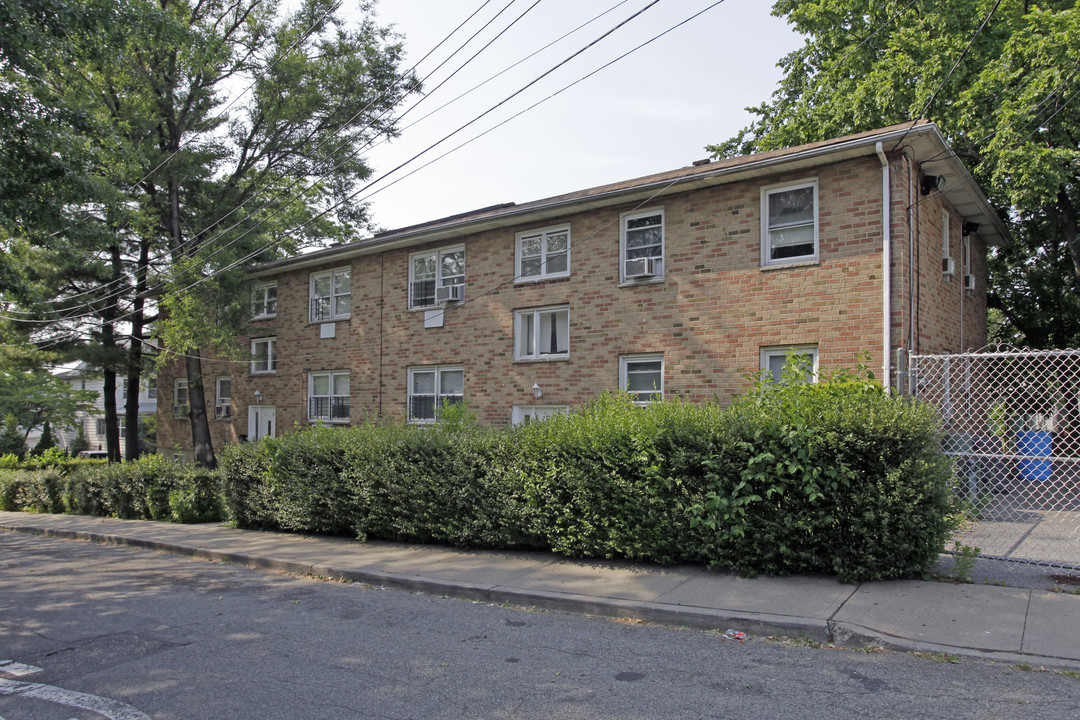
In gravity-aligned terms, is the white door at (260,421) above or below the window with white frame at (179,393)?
below

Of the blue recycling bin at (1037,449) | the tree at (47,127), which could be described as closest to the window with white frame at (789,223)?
the blue recycling bin at (1037,449)

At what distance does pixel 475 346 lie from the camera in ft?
53.8

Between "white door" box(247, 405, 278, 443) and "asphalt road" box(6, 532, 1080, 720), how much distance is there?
14291 millimetres

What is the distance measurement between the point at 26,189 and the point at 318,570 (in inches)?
273

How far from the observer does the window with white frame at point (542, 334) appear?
1519 centimetres

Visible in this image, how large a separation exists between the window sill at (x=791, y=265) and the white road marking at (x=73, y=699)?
35.4 ft

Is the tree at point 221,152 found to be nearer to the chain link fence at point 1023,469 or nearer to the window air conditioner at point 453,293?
the window air conditioner at point 453,293

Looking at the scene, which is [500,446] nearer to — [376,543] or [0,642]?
[376,543]

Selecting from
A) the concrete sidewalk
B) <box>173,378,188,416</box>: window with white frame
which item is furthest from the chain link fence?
<box>173,378,188,416</box>: window with white frame

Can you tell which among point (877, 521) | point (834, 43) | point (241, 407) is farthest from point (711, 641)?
point (241, 407)

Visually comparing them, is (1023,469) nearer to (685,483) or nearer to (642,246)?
(685,483)

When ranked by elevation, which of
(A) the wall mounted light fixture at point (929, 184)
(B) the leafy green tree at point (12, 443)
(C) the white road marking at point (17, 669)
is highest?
(A) the wall mounted light fixture at point (929, 184)

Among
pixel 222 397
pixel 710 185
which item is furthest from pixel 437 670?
pixel 222 397

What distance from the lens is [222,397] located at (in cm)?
2375
